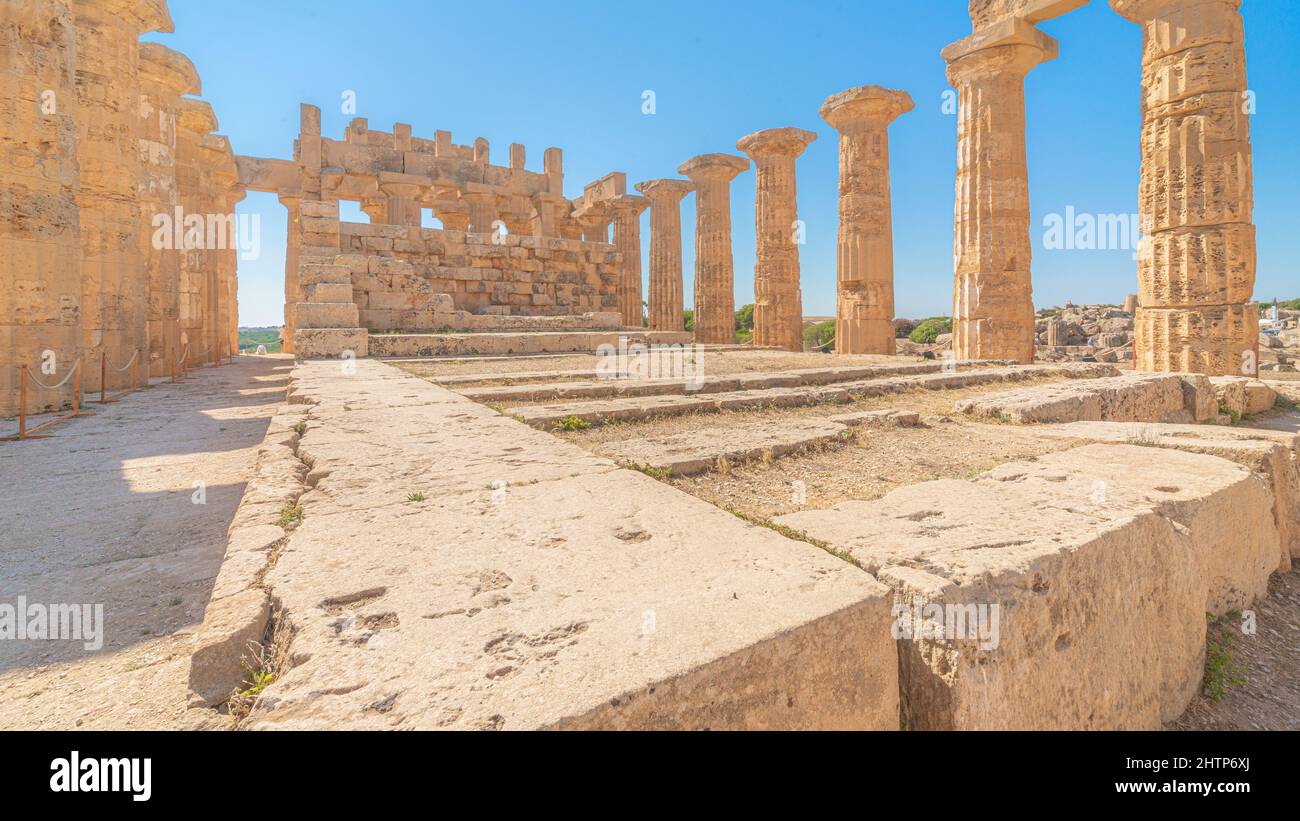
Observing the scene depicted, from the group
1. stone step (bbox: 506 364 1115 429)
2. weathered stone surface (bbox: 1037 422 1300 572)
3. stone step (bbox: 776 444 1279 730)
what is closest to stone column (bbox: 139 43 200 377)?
stone step (bbox: 506 364 1115 429)

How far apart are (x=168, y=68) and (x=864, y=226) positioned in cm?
1492

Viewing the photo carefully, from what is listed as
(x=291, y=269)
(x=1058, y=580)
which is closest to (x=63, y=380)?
(x=1058, y=580)

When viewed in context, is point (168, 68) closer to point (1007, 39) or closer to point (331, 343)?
point (331, 343)

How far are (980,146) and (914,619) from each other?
12609 millimetres

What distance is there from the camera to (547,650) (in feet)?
4.36

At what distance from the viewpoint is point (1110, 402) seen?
5.98m

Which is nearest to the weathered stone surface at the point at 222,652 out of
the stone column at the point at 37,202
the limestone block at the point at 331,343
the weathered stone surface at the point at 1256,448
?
the weathered stone surface at the point at 1256,448

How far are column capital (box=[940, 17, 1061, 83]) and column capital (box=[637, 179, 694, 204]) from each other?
32.5 ft

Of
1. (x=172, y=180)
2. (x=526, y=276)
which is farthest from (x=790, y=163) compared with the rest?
(x=172, y=180)

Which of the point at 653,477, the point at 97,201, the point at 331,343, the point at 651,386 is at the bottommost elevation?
the point at 653,477

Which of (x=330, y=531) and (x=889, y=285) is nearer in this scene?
(x=330, y=531)

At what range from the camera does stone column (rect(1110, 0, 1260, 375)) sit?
885 centimetres

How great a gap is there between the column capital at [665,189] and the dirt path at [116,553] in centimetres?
1662
